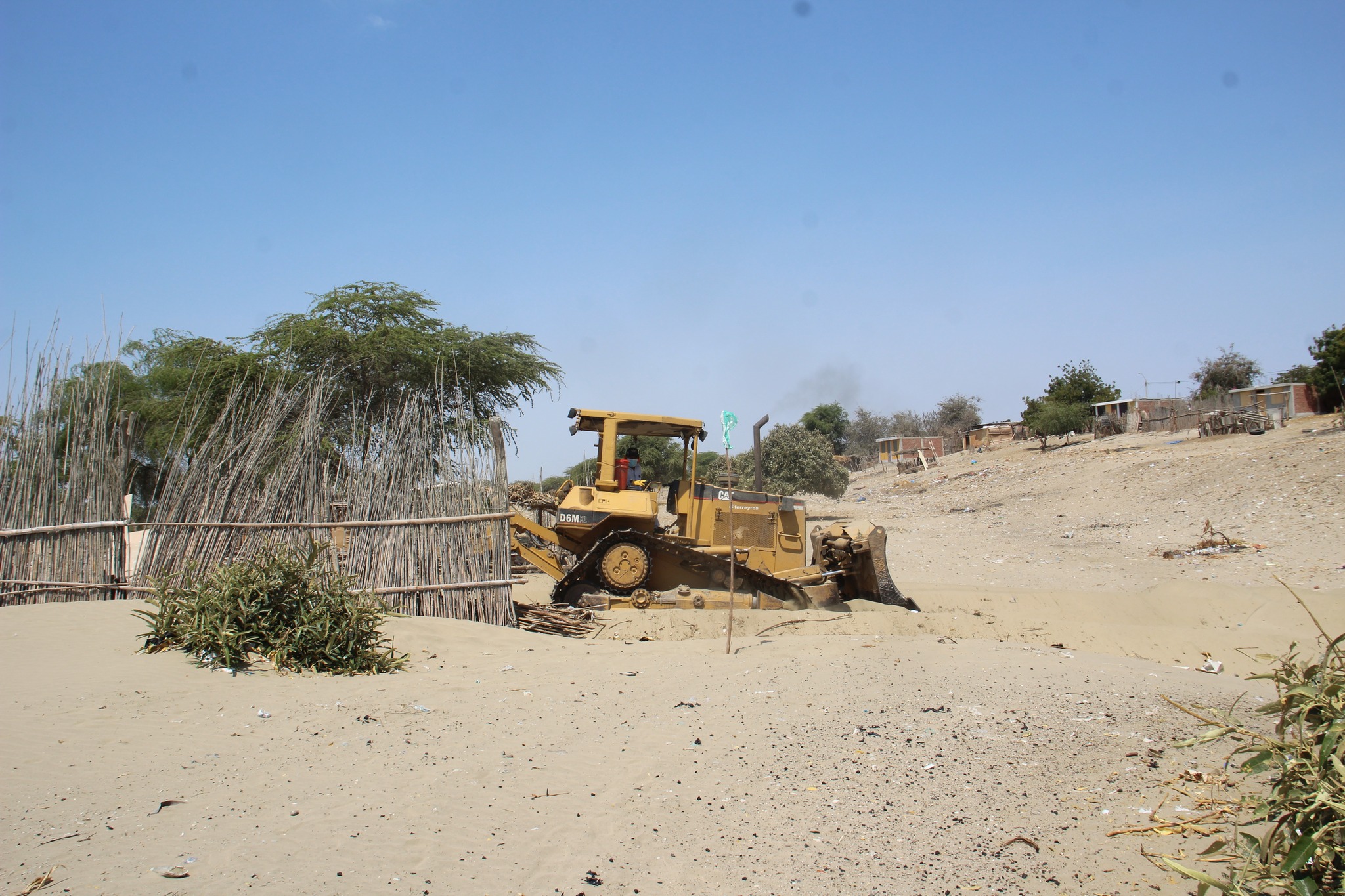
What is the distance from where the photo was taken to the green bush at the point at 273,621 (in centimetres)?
673

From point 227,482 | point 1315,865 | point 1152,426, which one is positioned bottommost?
point 1315,865

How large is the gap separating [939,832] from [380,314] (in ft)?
64.1

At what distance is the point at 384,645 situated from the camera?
7621 millimetres

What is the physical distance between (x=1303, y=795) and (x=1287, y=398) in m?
35.9

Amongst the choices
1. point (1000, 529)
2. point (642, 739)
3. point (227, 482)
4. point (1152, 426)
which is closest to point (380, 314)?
point (227, 482)

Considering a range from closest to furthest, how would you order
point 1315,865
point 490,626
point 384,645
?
point 1315,865
point 384,645
point 490,626

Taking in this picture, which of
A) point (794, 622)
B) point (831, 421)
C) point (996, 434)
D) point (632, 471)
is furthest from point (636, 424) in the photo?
point (831, 421)

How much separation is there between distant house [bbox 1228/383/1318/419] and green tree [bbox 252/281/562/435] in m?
24.9

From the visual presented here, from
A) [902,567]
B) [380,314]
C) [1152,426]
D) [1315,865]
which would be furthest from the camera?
[1152,426]

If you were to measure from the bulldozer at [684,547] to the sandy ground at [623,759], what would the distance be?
131 cm

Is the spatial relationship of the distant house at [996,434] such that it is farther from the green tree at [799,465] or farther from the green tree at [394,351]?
the green tree at [394,351]

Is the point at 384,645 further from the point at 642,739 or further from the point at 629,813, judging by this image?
the point at 629,813

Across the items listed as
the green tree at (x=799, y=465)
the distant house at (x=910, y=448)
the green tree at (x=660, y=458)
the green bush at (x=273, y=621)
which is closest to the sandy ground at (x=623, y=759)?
the green bush at (x=273, y=621)

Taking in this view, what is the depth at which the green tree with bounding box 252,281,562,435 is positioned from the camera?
19234 mm
